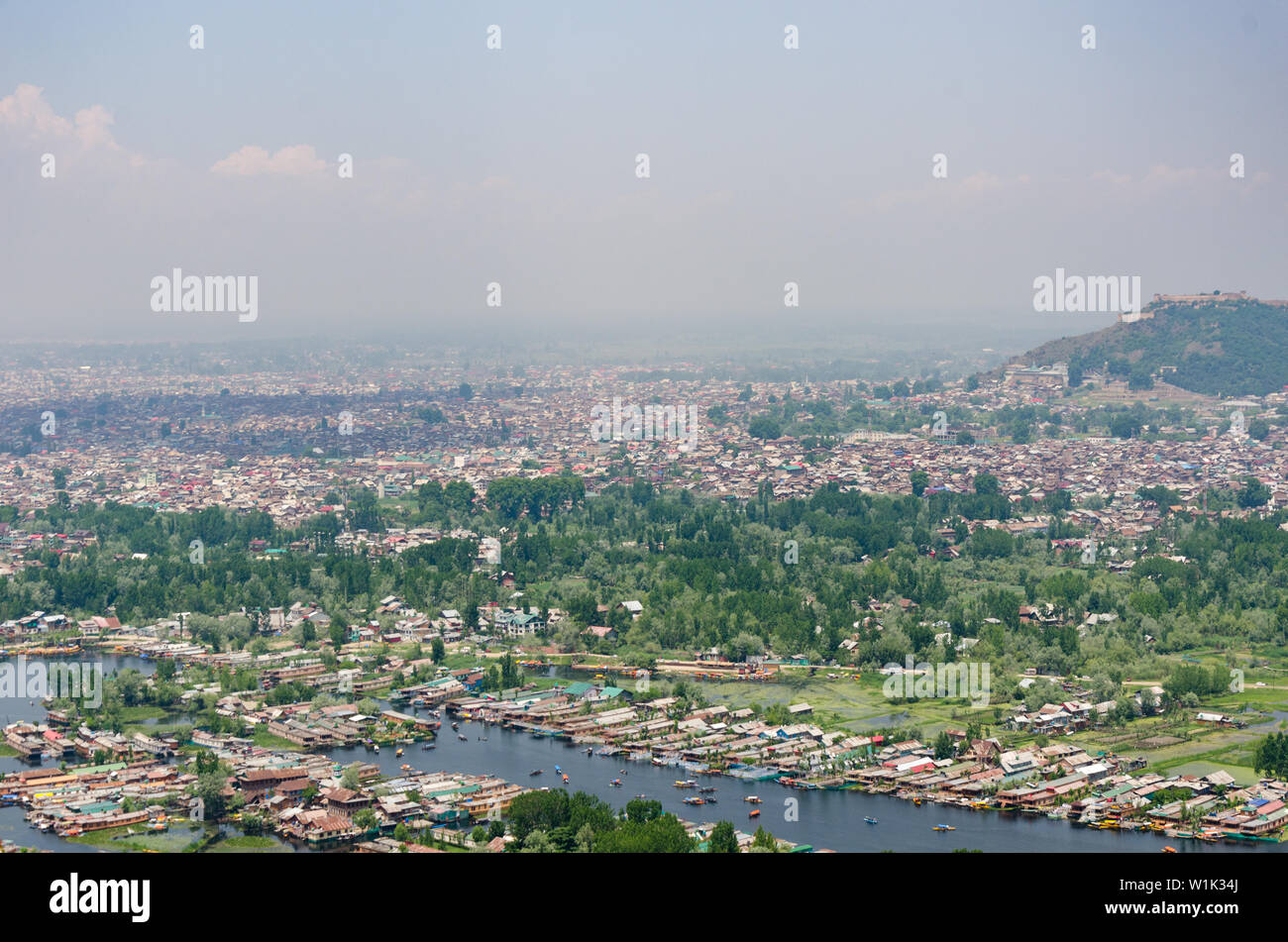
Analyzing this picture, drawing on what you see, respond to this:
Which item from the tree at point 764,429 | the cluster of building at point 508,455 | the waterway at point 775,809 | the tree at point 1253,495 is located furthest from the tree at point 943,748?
the tree at point 764,429

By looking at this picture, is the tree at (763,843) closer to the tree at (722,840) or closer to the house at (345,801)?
the tree at (722,840)

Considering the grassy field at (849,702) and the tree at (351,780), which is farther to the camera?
the grassy field at (849,702)

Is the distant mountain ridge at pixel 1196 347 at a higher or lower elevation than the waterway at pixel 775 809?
higher

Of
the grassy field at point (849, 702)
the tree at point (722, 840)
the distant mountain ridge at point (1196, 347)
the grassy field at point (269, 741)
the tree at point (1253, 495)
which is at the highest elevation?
the distant mountain ridge at point (1196, 347)

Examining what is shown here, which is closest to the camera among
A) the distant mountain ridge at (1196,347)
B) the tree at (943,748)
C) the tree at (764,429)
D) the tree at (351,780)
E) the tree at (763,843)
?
the tree at (763,843)

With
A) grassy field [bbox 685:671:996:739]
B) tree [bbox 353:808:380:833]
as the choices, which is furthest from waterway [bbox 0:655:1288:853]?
grassy field [bbox 685:671:996:739]

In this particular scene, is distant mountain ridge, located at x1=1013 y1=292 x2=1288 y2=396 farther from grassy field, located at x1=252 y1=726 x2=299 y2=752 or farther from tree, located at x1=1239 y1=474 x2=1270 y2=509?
grassy field, located at x1=252 y1=726 x2=299 y2=752

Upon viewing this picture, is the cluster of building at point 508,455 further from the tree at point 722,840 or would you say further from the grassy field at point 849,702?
the tree at point 722,840

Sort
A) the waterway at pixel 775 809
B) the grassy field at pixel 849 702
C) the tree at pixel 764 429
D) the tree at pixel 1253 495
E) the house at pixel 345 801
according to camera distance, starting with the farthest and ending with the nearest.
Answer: the tree at pixel 764 429 < the tree at pixel 1253 495 < the grassy field at pixel 849 702 < the house at pixel 345 801 < the waterway at pixel 775 809
